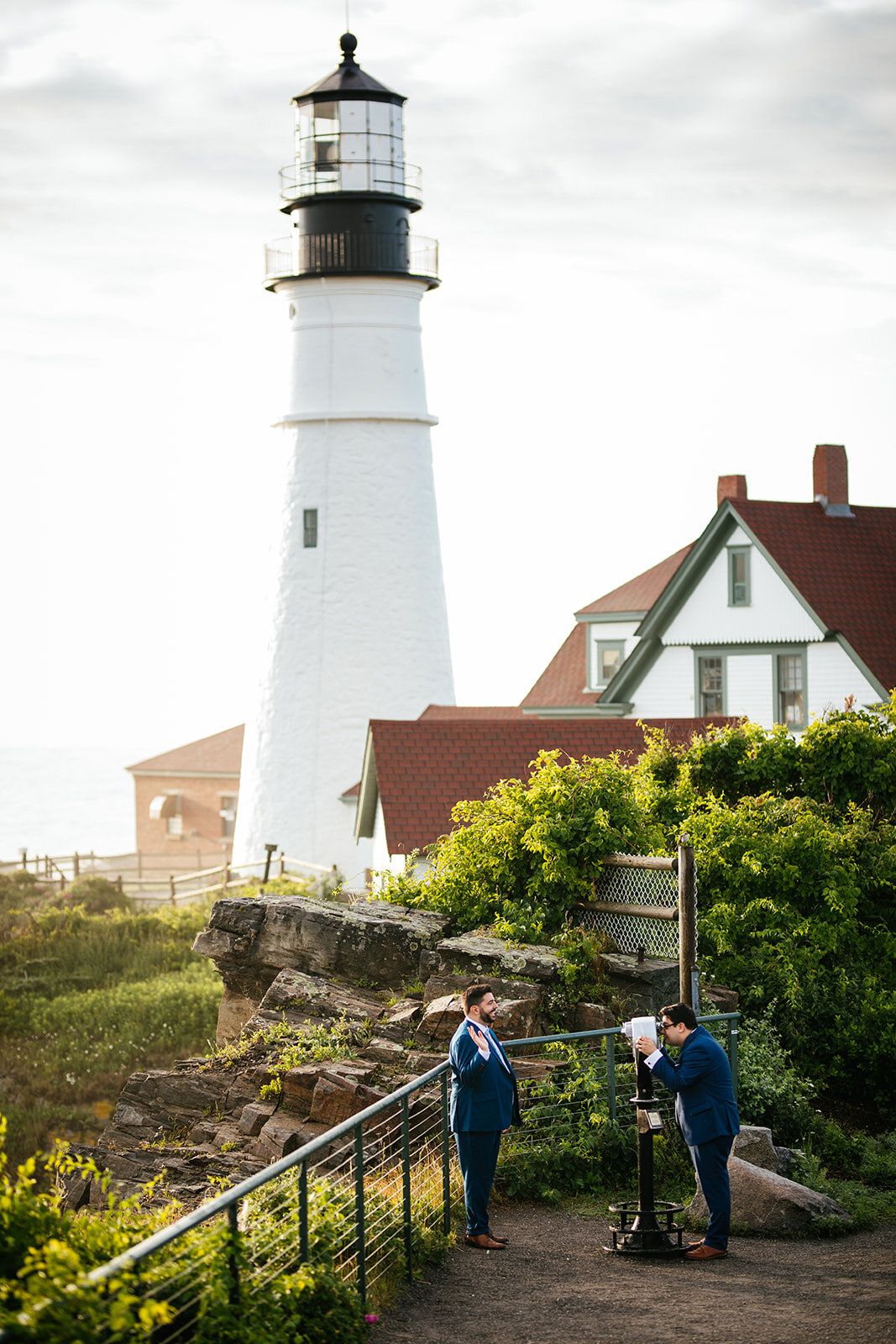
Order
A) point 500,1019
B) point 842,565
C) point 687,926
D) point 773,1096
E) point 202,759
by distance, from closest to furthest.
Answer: point 773,1096, point 687,926, point 500,1019, point 842,565, point 202,759

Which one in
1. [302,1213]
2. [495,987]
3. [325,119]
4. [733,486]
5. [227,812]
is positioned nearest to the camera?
[302,1213]

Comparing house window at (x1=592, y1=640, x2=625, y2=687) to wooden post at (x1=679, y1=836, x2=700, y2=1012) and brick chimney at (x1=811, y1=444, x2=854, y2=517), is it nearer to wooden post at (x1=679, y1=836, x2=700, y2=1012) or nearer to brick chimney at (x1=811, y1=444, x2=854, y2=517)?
brick chimney at (x1=811, y1=444, x2=854, y2=517)

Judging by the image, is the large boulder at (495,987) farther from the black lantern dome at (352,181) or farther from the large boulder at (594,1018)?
the black lantern dome at (352,181)

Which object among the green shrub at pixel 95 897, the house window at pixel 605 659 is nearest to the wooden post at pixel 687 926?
the green shrub at pixel 95 897

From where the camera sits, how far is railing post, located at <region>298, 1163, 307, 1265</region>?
793 cm

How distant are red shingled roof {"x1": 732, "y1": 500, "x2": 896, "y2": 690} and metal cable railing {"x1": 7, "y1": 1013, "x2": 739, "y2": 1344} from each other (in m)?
17.0

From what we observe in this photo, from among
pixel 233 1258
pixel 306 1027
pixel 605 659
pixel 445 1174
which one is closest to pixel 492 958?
pixel 306 1027

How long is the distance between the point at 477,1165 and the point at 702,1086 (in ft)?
5.03

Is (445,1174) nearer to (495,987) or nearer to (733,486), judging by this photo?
(495,987)

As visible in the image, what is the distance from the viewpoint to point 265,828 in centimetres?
3638

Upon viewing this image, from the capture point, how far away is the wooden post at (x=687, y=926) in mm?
13766

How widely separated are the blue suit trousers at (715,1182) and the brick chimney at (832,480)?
25.3 meters

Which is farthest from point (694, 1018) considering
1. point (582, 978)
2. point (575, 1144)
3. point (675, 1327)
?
point (582, 978)

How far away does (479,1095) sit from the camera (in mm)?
9953
